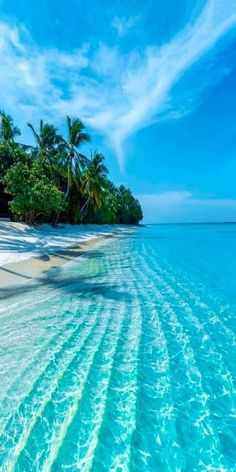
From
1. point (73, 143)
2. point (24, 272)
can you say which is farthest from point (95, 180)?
point (24, 272)

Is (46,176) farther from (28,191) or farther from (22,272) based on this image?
(22,272)

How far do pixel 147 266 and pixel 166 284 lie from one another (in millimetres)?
3358

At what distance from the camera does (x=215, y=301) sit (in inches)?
266

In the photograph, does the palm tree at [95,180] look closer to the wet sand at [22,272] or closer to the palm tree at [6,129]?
the palm tree at [6,129]

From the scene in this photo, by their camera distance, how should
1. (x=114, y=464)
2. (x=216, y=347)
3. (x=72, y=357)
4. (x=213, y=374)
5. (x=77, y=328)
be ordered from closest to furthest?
(x=114, y=464) → (x=213, y=374) → (x=72, y=357) → (x=216, y=347) → (x=77, y=328)

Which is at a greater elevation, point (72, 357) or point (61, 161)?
point (61, 161)

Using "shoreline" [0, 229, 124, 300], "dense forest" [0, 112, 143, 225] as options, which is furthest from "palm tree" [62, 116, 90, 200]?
"shoreline" [0, 229, 124, 300]

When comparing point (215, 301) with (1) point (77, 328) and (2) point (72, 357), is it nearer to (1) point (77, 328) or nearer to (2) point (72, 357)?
(1) point (77, 328)

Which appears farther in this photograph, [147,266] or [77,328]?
[147,266]

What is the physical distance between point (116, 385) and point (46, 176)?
28.4m

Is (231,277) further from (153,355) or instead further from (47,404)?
(47,404)

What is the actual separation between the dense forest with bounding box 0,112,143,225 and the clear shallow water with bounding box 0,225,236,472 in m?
18.0

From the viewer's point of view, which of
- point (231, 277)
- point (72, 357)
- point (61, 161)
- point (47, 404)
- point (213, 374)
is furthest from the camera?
point (61, 161)

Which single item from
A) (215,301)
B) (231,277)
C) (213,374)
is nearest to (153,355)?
(213,374)
